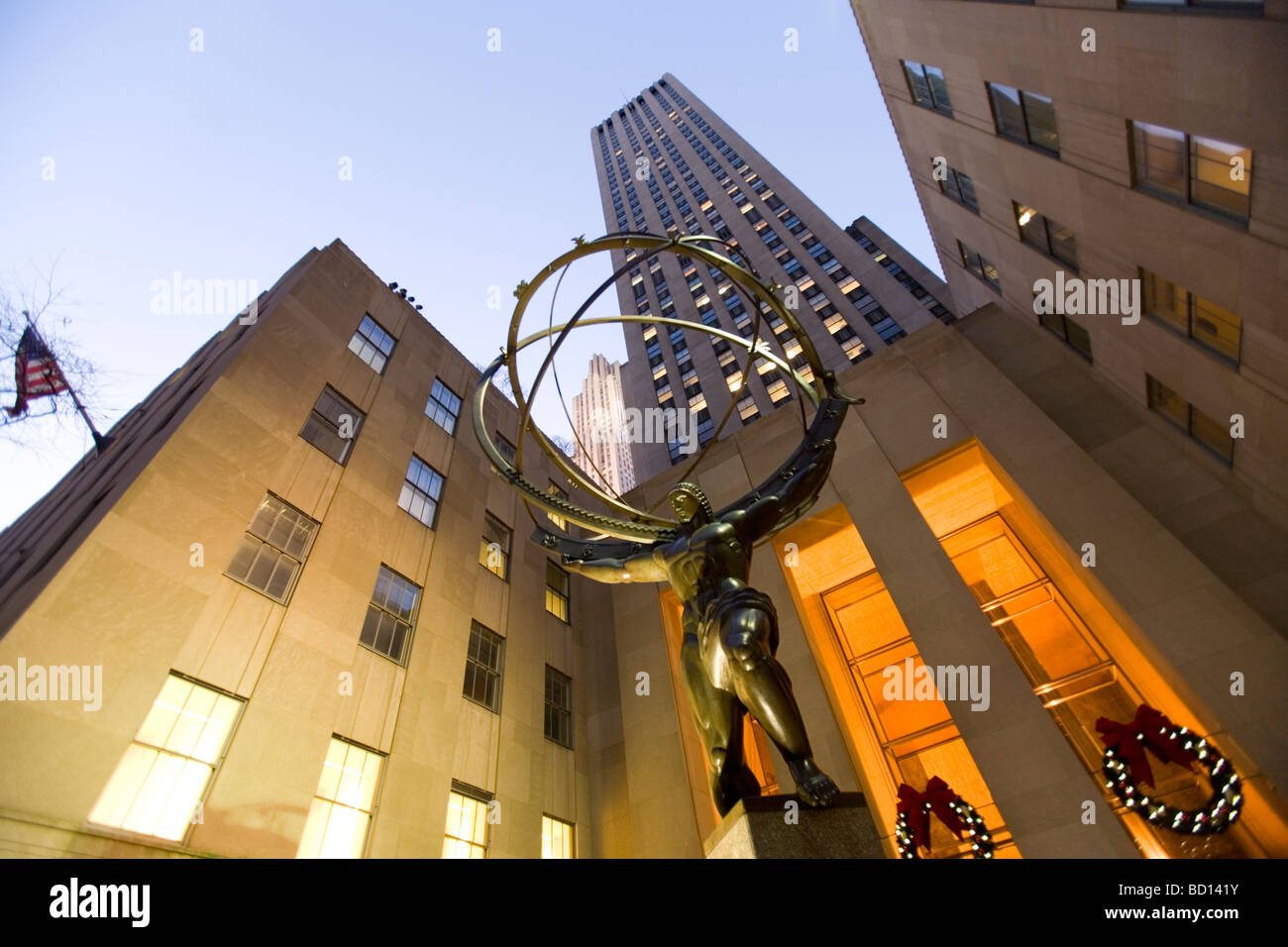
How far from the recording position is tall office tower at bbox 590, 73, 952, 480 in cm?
3903

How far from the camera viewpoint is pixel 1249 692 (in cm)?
1035

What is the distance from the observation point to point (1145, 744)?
10281 mm

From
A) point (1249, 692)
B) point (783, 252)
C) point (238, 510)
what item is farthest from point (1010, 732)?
point (783, 252)

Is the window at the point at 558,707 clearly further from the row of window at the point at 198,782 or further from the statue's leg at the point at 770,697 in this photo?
the statue's leg at the point at 770,697

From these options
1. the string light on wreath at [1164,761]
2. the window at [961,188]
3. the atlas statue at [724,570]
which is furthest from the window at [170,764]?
the window at [961,188]

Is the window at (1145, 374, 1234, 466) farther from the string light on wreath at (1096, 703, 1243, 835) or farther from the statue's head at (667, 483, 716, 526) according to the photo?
the statue's head at (667, 483, 716, 526)

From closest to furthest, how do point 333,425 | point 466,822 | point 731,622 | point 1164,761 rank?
point 731,622 → point 1164,761 → point 466,822 → point 333,425

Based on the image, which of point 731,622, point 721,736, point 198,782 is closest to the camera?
point 731,622

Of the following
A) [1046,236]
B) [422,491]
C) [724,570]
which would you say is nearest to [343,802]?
[422,491]

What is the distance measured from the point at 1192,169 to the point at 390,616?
16.4m

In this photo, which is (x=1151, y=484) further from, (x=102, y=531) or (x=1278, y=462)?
(x=102, y=531)

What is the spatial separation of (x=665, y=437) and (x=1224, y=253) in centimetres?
3188

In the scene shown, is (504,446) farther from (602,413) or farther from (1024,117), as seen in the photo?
(602,413)

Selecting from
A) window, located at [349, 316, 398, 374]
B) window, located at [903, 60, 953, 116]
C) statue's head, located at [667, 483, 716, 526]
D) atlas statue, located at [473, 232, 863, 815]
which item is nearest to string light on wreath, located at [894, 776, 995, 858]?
atlas statue, located at [473, 232, 863, 815]
